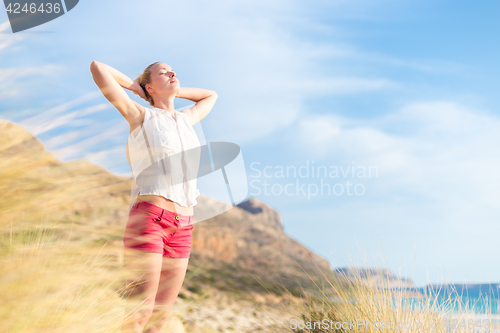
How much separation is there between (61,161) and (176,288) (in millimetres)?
→ 959

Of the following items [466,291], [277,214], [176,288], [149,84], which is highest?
[149,84]

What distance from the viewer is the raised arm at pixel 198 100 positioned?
2357mm

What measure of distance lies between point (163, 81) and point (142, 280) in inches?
44.4

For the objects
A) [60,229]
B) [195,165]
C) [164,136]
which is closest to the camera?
[60,229]

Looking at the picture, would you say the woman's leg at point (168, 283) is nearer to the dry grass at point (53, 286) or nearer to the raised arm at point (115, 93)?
the dry grass at point (53, 286)

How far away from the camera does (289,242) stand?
1247cm

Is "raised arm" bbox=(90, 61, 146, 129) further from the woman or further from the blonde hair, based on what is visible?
the blonde hair

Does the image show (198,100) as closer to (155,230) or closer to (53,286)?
(155,230)

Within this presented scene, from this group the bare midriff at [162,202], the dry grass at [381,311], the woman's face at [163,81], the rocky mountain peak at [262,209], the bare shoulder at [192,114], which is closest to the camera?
the bare midriff at [162,202]

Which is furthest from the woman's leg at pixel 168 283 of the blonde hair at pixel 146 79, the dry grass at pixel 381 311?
the dry grass at pixel 381 311

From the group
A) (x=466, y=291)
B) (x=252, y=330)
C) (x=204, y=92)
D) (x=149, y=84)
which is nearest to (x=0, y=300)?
(x=149, y=84)

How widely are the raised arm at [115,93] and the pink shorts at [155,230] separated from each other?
1.59 feet

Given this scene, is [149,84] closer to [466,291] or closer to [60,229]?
[60,229]

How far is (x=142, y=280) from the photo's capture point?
5.66 ft
